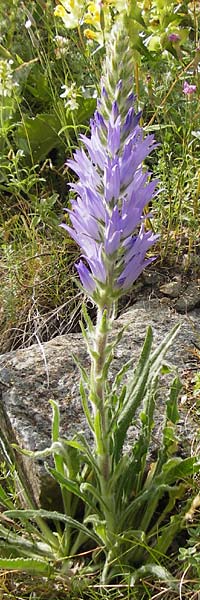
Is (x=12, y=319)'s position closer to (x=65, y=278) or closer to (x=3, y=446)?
(x=65, y=278)

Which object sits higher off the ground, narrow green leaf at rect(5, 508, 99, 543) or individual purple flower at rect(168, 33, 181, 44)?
individual purple flower at rect(168, 33, 181, 44)

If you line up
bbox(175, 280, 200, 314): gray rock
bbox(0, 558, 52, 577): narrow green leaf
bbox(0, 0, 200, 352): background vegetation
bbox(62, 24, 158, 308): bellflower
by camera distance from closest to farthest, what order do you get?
bbox(62, 24, 158, 308): bellflower
bbox(0, 558, 52, 577): narrow green leaf
bbox(175, 280, 200, 314): gray rock
bbox(0, 0, 200, 352): background vegetation

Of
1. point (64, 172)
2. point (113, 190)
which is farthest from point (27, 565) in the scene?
point (64, 172)

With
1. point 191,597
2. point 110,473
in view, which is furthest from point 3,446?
point 191,597

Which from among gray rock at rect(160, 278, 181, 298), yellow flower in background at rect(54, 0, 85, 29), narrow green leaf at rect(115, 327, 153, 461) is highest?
yellow flower in background at rect(54, 0, 85, 29)

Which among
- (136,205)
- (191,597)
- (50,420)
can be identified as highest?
(136,205)

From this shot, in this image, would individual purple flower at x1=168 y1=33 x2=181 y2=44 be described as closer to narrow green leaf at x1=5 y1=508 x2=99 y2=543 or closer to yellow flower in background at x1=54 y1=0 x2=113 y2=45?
yellow flower in background at x1=54 y1=0 x2=113 y2=45

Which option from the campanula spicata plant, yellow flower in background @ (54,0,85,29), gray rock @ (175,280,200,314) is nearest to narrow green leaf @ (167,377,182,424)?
the campanula spicata plant

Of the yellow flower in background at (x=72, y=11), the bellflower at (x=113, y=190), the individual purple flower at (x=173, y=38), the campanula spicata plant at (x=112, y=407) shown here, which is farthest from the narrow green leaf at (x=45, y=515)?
the yellow flower in background at (x=72, y=11)
